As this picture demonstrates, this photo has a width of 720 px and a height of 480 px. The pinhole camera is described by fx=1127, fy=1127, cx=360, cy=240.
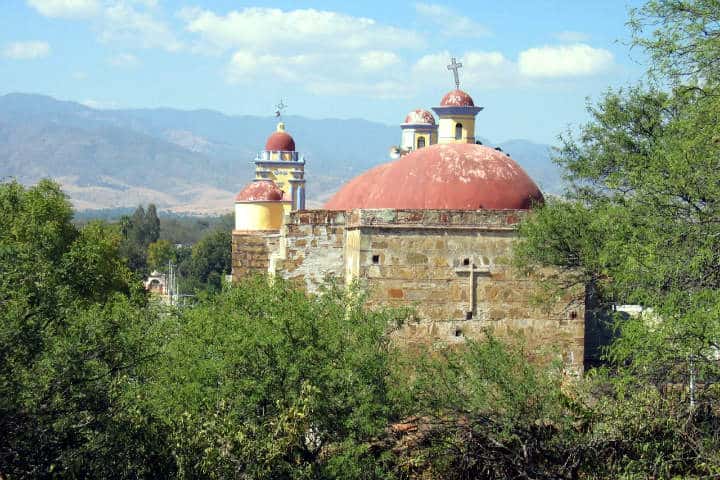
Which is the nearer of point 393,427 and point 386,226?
point 393,427

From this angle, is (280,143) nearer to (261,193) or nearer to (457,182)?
(261,193)

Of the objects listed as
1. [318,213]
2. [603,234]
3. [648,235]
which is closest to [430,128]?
[318,213]

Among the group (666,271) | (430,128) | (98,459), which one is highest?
(430,128)

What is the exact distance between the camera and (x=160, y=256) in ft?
266

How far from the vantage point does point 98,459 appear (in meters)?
11.8

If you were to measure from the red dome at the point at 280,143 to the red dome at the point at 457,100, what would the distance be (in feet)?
106

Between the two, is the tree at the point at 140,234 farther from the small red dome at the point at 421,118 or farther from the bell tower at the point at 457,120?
the bell tower at the point at 457,120

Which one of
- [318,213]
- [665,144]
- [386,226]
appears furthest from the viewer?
[318,213]

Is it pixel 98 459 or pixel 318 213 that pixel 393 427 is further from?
pixel 318 213

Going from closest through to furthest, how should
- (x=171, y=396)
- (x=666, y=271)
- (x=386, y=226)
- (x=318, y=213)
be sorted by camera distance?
1. (x=666, y=271)
2. (x=171, y=396)
3. (x=386, y=226)
4. (x=318, y=213)

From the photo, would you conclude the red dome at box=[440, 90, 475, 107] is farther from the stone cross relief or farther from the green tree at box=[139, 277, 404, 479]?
the green tree at box=[139, 277, 404, 479]

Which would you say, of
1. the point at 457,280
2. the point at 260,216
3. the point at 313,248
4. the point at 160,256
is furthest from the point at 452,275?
the point at 160,256

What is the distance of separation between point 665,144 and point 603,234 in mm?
1488

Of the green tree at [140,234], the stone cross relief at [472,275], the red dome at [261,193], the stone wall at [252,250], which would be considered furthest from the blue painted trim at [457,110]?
the green tree at [140,234]
